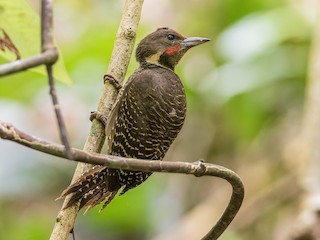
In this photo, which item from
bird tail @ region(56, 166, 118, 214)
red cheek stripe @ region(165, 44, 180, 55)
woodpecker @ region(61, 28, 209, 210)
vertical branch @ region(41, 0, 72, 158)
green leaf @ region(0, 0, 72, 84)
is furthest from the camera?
red cheek stripe @ region(165, 44, 180, 55)

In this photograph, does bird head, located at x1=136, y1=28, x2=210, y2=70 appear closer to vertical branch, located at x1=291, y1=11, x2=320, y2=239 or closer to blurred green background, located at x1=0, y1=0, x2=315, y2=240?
vertical branch, located at x1=291, y1=11, x2=320, y2=239

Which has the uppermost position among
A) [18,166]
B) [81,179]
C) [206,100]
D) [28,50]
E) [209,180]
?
[28,50]

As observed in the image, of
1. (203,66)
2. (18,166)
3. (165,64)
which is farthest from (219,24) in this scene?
(165,64)

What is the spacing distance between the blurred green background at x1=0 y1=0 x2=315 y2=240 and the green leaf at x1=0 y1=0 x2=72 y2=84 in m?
2.45

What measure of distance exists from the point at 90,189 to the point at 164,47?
685 mm

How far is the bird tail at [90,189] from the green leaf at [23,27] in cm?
75

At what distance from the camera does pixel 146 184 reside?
396cm

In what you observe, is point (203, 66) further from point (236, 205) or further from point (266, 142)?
point (236, 205)

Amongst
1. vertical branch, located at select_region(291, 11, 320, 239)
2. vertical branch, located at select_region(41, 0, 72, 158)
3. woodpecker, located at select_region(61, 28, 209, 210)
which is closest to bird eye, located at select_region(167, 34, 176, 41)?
woodpecker, located at select_region(61, 28, 209, 210)

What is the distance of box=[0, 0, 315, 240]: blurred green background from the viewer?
3.95 meters

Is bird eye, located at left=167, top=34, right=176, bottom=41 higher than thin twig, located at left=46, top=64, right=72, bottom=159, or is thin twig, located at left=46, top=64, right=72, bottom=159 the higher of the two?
thin twig, located at left=46, top=64, right=72, bottom=159

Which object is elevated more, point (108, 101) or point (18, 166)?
point (108, 101)

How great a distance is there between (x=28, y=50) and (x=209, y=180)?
3700mm

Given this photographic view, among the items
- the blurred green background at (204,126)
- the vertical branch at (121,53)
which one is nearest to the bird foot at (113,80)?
the vertical branch at (121,53)
